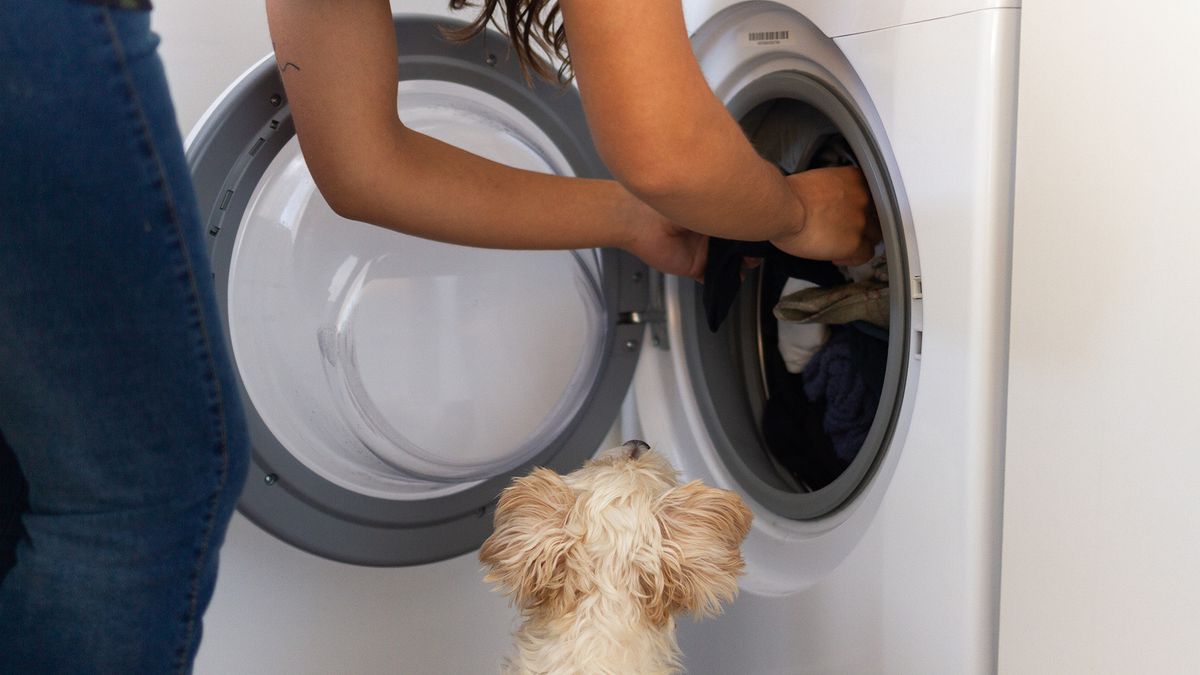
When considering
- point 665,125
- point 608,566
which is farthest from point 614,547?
point 665,125

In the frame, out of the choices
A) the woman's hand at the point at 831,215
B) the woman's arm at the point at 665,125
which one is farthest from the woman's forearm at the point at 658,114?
the woman's hand at the point at 831,215

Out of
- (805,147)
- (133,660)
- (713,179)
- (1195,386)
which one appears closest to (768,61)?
(805,147)

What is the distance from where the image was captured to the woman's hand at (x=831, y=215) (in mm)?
834

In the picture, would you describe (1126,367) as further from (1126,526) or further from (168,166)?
(168,166)

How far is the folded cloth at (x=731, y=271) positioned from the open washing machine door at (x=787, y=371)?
12mm

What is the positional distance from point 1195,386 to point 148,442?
0.58 m

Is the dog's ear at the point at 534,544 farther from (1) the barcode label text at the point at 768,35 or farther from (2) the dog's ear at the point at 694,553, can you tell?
(1) the barcode label text at the point at 768,35

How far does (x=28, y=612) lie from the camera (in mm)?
476

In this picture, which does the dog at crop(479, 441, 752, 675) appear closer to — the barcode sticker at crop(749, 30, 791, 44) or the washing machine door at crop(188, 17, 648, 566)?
the washing machine door at crop(188, 17, 648, 566)

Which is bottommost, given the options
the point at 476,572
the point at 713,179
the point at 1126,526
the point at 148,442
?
the point at 476,572

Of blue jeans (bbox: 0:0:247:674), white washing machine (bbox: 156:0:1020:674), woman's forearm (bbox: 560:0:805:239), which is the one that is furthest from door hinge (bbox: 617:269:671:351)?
blue jeans (bbox: 0:0:247:674)

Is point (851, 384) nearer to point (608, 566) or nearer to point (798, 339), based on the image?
Result: point (798, 339)

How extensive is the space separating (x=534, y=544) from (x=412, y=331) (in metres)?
0.33

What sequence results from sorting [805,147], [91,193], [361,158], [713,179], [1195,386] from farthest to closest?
[805,147] → [361,158] → [713,179] → [1195,386] → [91,193]
